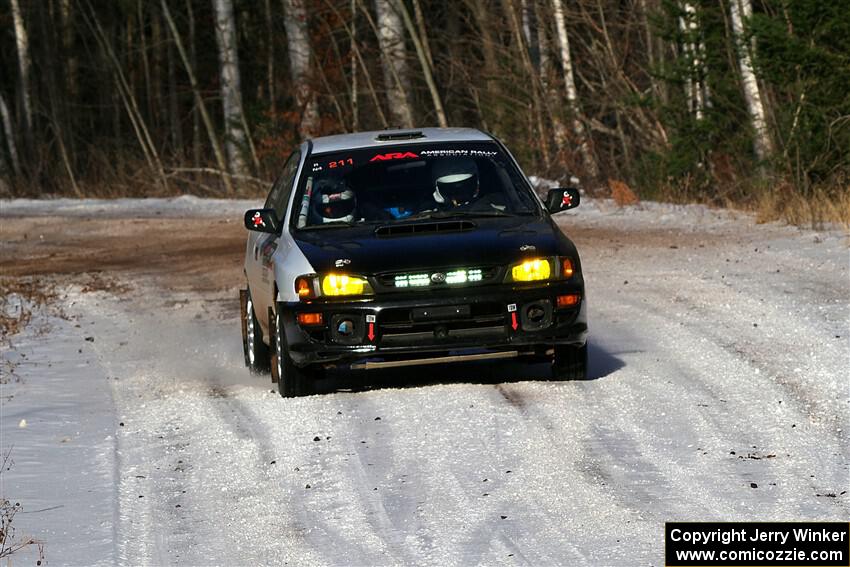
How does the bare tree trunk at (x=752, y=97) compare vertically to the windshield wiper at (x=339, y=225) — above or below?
below

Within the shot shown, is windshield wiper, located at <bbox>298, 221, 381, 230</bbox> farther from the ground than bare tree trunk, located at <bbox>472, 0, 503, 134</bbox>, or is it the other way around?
windshield wiper, located at <bbox>298, 221, 381, 230</bbox>

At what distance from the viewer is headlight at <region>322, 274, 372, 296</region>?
9977mm

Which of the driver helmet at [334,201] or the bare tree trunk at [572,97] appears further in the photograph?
the bare tree trunk at [572,97]

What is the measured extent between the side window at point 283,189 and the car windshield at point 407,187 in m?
0.24

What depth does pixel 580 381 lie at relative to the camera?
10.5 meters

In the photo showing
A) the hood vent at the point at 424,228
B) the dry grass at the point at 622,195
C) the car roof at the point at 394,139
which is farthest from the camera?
the dry grass at the point at 622,195

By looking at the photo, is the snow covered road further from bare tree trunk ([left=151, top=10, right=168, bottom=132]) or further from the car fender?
bare tree trunk ([left=151, top=10, right=168, bottom=132])

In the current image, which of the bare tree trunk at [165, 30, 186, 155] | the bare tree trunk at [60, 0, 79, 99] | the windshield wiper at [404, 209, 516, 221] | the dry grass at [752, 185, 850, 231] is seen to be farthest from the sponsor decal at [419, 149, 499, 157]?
the bare tree trunk at [60, 0, 79, 99]

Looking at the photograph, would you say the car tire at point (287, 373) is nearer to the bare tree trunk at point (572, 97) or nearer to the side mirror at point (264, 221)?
the side mirror at point (264, 221)

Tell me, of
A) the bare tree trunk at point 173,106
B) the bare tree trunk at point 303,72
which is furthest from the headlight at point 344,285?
the bare tree trunk at point 173,106

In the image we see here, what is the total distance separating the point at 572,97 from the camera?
95.2ft

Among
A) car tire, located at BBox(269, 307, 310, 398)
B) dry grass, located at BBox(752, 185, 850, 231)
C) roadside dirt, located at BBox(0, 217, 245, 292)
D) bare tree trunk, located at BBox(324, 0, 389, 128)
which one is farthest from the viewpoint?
bare tree trunk, located at BBox(324, 0, 389, 128)

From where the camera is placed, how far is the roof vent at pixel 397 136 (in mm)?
11633

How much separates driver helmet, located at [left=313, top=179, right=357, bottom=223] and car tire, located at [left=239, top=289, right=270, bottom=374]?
125 cm
